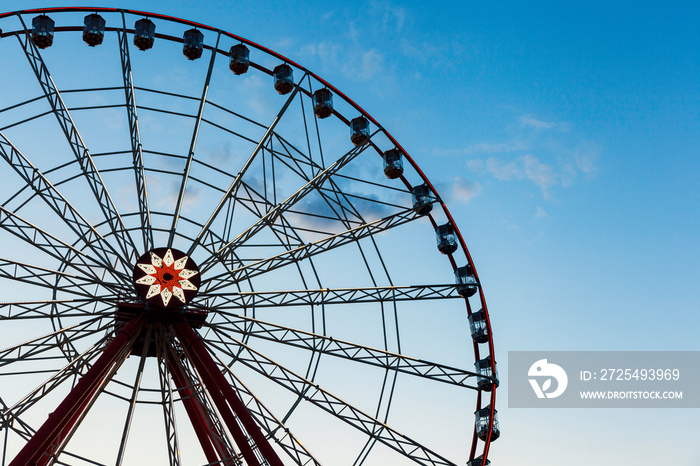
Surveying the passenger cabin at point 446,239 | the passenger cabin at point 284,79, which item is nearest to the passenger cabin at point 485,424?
the passenger cabin at point 446,239

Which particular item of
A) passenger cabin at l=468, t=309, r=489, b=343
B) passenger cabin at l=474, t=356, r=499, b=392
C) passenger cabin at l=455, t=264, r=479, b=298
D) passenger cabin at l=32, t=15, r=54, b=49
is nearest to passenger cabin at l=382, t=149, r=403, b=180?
passenger cabin at l=455, t=264, r=479, b=298

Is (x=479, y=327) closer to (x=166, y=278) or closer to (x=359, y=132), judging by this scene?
(x=359, y=132)

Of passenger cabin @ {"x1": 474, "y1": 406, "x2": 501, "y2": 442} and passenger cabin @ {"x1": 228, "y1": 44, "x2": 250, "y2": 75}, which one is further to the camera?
passenger cabin @ {"x1": 228, "y1": 44, "x2": 250, "y2": 75}

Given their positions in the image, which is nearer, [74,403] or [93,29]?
[74,403]

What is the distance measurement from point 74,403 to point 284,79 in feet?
40.9

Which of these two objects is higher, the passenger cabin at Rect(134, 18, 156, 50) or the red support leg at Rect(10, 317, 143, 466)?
the passenger cabin at Rect(134, 18, 156, 50)

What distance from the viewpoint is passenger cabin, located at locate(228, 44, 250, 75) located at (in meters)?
25.9

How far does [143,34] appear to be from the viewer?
24.7 metres

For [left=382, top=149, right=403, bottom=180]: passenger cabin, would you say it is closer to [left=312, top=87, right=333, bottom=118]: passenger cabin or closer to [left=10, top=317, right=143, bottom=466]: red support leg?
[left=312, top=87, right=333, bottom=118]: passenger cabin

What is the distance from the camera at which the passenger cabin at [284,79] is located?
2575 centimetres

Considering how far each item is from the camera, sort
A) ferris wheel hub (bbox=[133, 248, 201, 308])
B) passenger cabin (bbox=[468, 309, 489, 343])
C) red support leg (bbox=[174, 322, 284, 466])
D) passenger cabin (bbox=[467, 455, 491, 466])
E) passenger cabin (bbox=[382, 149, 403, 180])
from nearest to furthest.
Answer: red support leg (bbox=[174, 322, 284, 466]) < ferris wheel hub (bbox=[133, 248, 201, 308]) < passenger cabin (bbox=[467, 455, 491, 466]) < passenger cabin (bbox=[468, 309, 489, 343]) < passenger cabin (bbox=[382, 149, 403, 180])

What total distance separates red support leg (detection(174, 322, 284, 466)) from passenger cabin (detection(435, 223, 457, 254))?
9.39 metres

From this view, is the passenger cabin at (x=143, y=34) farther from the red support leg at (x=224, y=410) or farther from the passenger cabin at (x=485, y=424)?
the passenger cabin at (x=485, y=424)

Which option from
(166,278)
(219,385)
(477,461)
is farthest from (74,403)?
(477,461)
